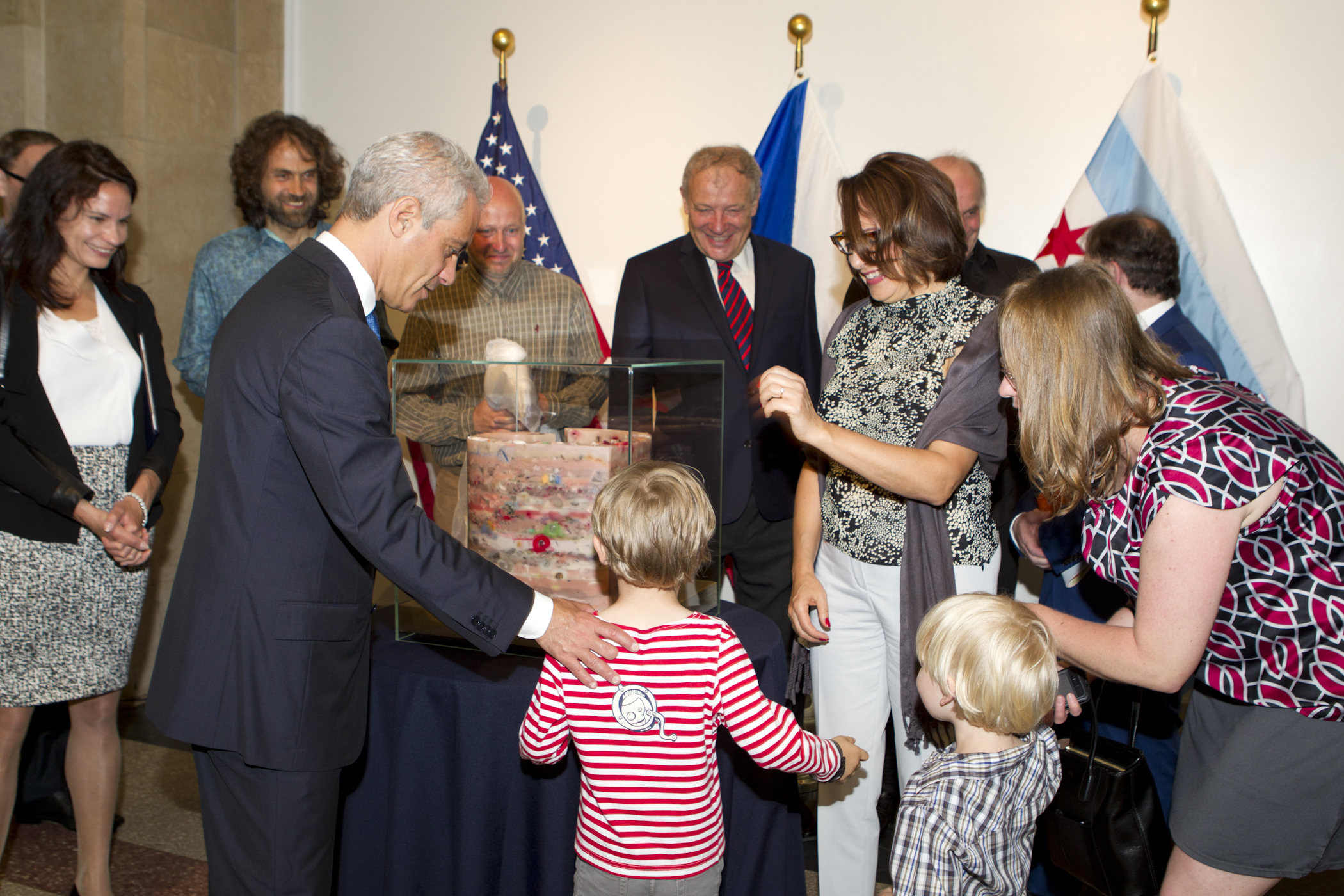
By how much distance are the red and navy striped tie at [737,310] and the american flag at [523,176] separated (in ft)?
3.38

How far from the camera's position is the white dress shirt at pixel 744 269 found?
3104 millimetres

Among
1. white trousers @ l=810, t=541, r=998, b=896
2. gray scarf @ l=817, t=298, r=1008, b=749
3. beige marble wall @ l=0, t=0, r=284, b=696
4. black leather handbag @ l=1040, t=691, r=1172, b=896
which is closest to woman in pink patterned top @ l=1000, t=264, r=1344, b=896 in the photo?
black leather handbag @ l=1040, t=691, r=1172, b=896

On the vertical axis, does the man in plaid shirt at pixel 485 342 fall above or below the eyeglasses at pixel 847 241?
below

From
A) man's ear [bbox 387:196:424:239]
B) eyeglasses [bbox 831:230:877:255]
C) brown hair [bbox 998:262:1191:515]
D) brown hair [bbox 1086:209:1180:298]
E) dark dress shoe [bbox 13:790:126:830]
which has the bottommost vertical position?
dark dress shoe [bbox 13:790:126:830]

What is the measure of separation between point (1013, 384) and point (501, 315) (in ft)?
4.19

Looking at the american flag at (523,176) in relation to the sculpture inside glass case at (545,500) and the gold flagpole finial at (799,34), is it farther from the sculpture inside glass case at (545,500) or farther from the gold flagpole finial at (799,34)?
the sculpture inside glass case at (545,500)

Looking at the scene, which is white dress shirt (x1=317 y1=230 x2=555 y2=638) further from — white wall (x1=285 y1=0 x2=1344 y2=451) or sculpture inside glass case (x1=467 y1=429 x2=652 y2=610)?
white wall (x1=285 y1=0 x2=1344 y2=451)

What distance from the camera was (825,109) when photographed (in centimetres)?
373

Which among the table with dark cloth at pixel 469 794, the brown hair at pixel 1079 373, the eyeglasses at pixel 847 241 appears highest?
the eyeglasses at pixel 847 241

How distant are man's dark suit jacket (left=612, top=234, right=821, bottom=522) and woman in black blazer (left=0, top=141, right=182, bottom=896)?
143 centimetres

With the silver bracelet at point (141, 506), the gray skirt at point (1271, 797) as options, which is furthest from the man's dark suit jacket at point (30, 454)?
the gray skirt at point (1271, 797)

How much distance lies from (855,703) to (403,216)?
1376 millimetres

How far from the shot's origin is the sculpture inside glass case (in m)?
1.75

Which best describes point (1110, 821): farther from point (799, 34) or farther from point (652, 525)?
point (799, 34)
